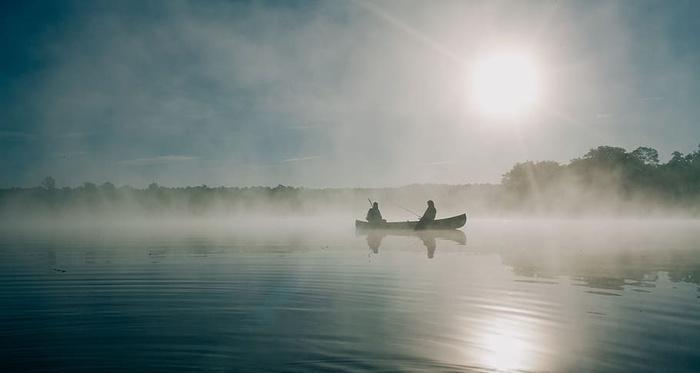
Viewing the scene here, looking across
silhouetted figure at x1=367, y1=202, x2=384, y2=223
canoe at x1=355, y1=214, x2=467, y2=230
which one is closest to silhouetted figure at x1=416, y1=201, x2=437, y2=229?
canoe at x1=355, y1=214, x2=467, y2=230

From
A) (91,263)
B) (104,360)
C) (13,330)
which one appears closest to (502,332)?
(104,360)

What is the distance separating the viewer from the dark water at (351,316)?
24.6 feet

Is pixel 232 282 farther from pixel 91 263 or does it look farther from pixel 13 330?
pixel 91 263

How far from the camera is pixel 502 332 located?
9.15 m

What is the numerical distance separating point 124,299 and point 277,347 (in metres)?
6.00

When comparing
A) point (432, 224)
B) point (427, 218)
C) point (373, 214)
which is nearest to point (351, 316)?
point (427, 218)

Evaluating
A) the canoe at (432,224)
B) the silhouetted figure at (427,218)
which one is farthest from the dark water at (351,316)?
the canoe at (432,224)

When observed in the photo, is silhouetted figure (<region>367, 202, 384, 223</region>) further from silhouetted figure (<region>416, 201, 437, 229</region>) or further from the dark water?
the dark water

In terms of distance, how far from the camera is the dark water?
7.49m

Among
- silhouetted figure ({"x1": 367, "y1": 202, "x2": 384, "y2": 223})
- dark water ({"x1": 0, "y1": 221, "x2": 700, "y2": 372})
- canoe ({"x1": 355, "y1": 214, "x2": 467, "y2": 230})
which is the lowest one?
dark water ({"x1": 0, "y1": 221, "x2": 700, "y2": 372})

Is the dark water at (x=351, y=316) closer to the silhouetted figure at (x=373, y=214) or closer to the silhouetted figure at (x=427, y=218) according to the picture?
the silhouetted figure at (x=427, y=218)

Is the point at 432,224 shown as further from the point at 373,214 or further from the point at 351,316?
the point at 351,316

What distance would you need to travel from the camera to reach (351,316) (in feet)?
34.5

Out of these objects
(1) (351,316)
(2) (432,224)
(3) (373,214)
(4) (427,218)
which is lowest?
(1) (351,316)
